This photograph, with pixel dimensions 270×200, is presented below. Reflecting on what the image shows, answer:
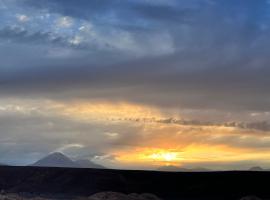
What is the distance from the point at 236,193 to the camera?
256ft

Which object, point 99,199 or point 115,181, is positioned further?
point 115,181

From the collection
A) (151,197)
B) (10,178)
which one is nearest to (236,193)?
(151,197)

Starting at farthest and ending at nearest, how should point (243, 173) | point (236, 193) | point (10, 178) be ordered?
point (10, 178) < point (243, 173) < point (236, 193)

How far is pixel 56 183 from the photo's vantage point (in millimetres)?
88812

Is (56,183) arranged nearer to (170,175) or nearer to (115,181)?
(115,181)

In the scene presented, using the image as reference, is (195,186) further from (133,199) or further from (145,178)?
(133,199)

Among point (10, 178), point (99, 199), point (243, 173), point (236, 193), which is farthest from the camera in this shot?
point (10, 178)

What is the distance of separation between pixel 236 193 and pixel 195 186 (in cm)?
699

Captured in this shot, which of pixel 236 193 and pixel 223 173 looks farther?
pixel 223 173

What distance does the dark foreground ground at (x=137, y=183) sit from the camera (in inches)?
3127

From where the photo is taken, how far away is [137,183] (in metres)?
87.2

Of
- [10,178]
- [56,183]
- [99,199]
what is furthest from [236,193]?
[10,178]

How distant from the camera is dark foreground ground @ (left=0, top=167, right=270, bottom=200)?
79438mm

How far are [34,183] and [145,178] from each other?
17290mm
